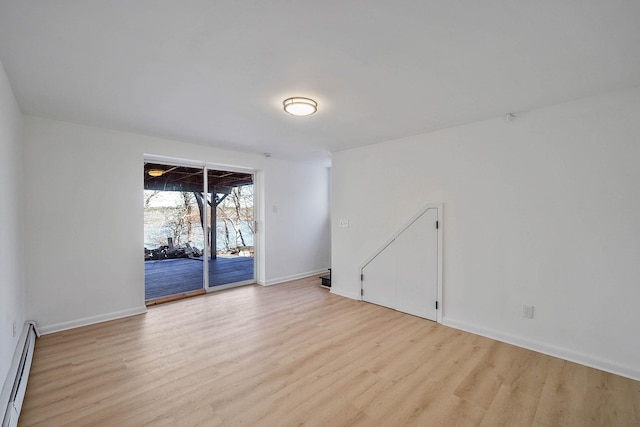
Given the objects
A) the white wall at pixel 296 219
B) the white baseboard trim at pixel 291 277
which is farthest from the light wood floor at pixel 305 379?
the white wall at pixel 296 219

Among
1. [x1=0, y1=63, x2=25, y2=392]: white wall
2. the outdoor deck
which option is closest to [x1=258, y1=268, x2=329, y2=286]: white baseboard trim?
the outdoor deck

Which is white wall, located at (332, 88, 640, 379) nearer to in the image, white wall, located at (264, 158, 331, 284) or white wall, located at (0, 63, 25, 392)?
white wall, located at (264, 158, 331, 284)

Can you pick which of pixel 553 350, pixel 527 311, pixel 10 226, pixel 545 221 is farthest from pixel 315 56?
pixel 553 350

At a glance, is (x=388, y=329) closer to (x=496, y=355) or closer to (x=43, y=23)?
(x=496, y=355)

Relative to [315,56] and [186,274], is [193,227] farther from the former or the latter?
[315,56]

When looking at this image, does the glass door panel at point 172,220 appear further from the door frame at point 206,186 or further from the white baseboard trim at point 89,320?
the white baseboard trim at point 89,320

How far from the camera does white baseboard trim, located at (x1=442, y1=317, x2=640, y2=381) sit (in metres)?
2.38

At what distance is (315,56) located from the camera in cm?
191

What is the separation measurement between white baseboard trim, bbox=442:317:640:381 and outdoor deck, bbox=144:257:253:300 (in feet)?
12.6

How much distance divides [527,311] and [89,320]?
16.5ft

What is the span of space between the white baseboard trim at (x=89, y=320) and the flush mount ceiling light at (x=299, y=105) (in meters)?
3.37

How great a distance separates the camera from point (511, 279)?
298 cm

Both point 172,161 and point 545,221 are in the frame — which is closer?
point 545,221

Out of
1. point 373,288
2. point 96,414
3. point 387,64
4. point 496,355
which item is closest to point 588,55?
point 387,64
